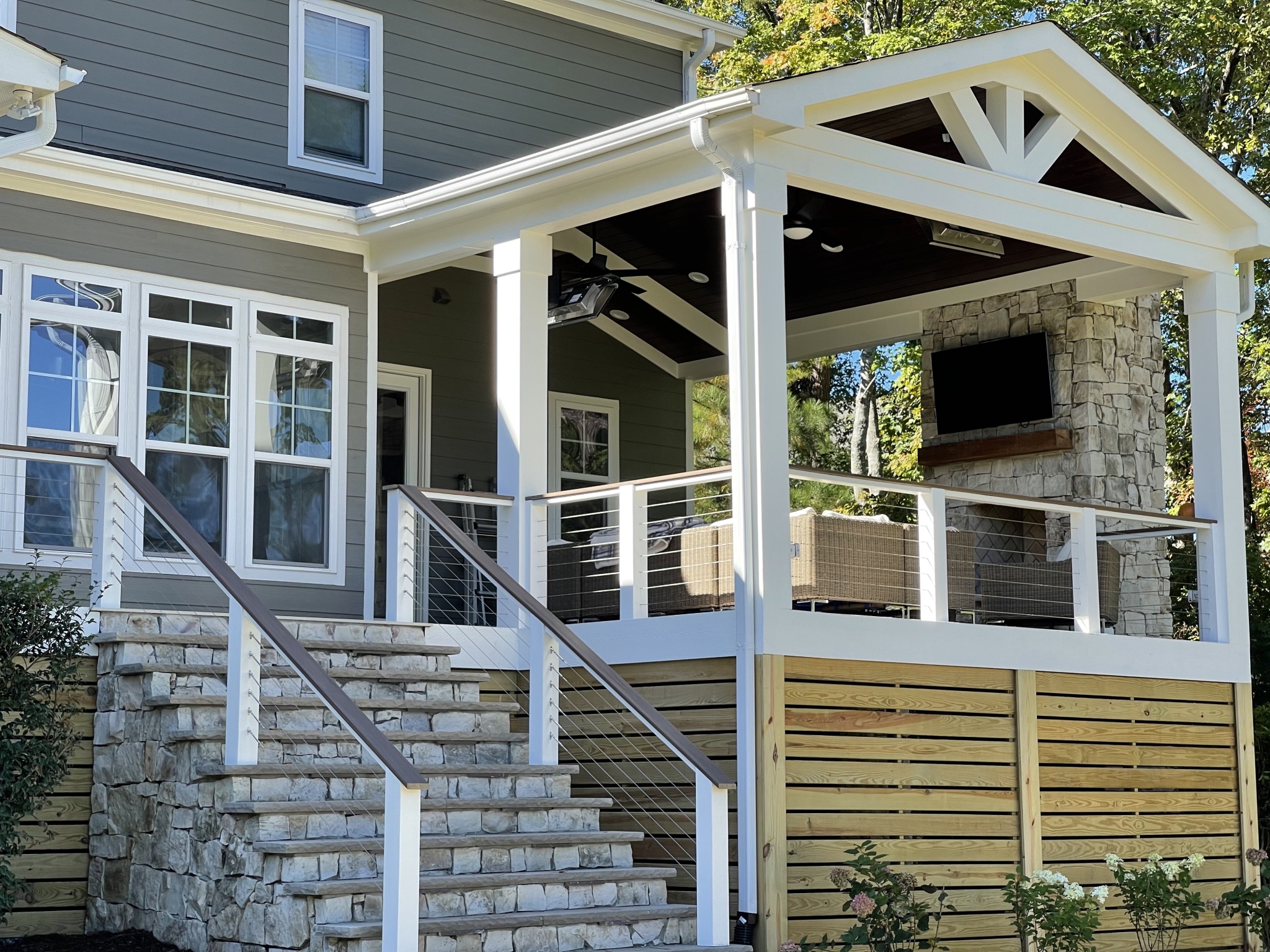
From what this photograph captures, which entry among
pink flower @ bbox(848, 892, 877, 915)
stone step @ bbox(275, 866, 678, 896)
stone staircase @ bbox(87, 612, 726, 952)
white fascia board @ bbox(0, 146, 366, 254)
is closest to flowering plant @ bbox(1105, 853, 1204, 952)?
pink flower @ bbox(848, 892, 877, 915)

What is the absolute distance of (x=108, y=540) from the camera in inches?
335

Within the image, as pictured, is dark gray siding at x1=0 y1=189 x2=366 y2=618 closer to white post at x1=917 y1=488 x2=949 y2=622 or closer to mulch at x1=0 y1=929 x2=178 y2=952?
mulch at x1=0 y1=929 x2=178 y2=952

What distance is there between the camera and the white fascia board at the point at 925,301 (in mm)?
11648

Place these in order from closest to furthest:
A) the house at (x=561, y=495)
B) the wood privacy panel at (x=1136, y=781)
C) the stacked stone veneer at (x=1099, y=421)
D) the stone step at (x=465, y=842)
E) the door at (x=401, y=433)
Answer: the stone step at (x=465, y=842) < the house at (x=561, y=495) < the wood privacy panel at (x=1136, y=781) < the stacked stone veneer at (x=1099, y=421) < the door at (x=401, y=433)

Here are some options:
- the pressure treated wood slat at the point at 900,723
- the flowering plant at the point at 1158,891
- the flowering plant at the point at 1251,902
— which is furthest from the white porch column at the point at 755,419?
the flowering plant at the point at 1251,902

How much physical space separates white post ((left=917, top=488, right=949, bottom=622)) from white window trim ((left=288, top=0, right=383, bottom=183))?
16.4ft

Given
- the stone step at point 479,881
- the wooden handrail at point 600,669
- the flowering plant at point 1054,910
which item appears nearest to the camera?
the stone step at point 479,881

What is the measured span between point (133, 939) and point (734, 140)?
4959 millimetres

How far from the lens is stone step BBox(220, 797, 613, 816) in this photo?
278 inches

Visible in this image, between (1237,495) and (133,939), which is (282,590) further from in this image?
(1237,495)

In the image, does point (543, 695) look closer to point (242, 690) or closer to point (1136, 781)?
point (242, 690)

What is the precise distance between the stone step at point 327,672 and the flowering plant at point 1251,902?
184 inches

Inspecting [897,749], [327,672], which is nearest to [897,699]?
[897,749]

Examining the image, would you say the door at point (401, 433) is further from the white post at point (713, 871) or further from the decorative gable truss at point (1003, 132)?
the white post at point (713, 871)
